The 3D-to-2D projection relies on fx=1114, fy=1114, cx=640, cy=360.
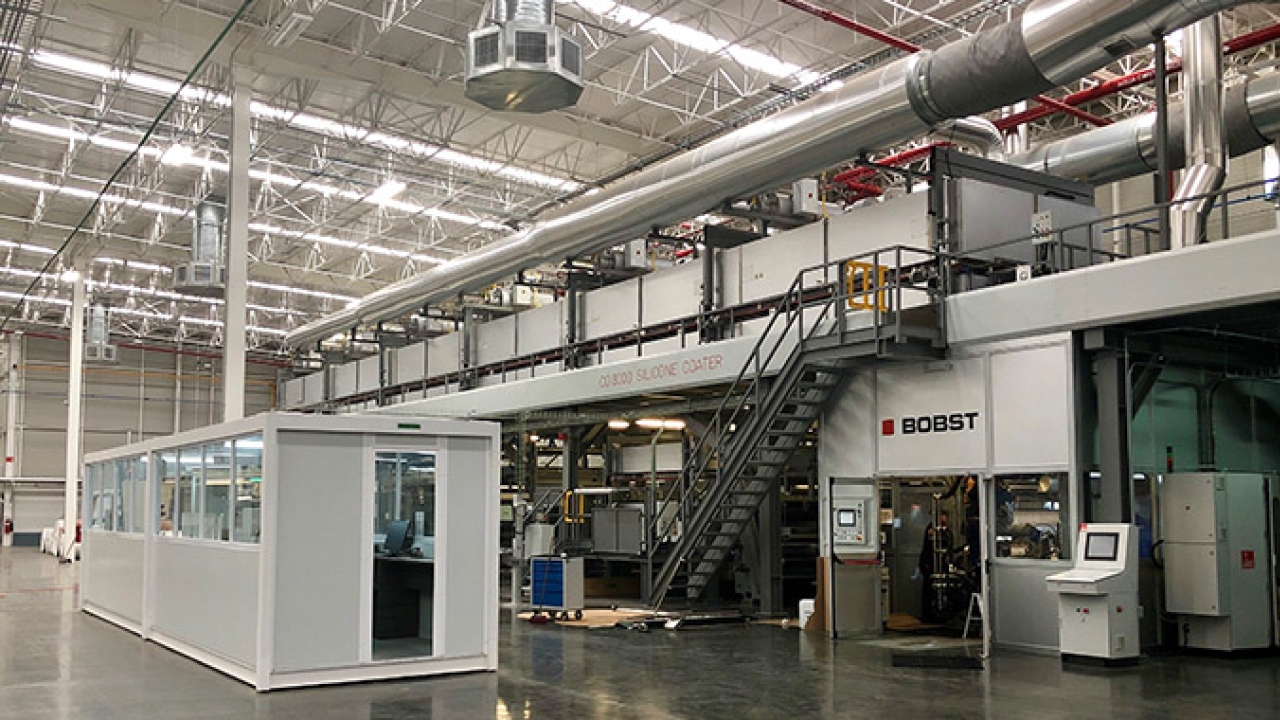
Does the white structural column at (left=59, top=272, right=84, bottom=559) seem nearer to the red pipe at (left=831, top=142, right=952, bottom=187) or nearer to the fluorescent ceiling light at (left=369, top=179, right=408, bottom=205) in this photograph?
the fluorescent ceiling light at (left=369, top=179, right=408, bottom=205)

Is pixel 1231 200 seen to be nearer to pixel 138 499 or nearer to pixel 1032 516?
pixel 1032 516

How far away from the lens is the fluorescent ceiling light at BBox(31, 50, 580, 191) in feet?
61.4

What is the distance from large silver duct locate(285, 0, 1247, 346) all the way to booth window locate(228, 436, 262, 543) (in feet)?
23.6

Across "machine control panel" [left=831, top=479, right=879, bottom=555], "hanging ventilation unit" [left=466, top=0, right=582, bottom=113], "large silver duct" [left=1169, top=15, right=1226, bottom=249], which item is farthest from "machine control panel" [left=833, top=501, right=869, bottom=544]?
"hanging ventilation unit" [left=466, top=0, right=582, bottom=113]

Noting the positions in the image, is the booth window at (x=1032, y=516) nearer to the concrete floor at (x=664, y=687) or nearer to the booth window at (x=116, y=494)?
the concrete floor at (x=664, y=687)

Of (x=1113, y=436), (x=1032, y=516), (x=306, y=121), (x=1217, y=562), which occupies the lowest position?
(x=1217, y=562)

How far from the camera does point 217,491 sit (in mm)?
11039

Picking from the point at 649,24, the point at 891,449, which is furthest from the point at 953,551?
the point at 649,24

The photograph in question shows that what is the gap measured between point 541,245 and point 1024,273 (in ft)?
28.2

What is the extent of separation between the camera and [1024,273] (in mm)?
12742

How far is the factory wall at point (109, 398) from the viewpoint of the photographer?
40.6 meters

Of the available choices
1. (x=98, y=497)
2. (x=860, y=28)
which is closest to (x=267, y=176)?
(x=98, y=497)

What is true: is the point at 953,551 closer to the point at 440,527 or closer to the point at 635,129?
the point at 440,527

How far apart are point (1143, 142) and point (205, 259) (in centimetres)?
1607
